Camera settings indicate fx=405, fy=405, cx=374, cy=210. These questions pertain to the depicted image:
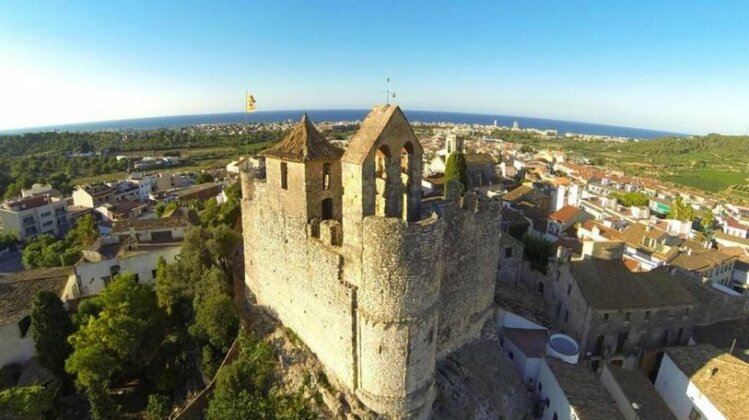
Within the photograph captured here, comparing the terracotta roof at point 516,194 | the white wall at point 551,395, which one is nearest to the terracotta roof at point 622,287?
the white wall at point 551,395

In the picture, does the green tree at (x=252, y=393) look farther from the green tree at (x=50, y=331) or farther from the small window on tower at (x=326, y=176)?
the green tree at (x=50, y=331)

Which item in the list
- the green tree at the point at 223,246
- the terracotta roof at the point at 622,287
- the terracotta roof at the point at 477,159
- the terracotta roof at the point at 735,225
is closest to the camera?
the terracotta roof at the point at 622,287

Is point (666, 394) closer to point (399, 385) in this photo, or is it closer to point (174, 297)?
point (399, 385)

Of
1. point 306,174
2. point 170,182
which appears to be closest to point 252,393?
point 306,174

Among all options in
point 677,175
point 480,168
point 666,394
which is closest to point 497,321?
point 666,394

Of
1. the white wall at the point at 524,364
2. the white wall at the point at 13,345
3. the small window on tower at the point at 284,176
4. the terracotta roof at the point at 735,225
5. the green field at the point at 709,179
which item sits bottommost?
the green field at the point at 709,179
